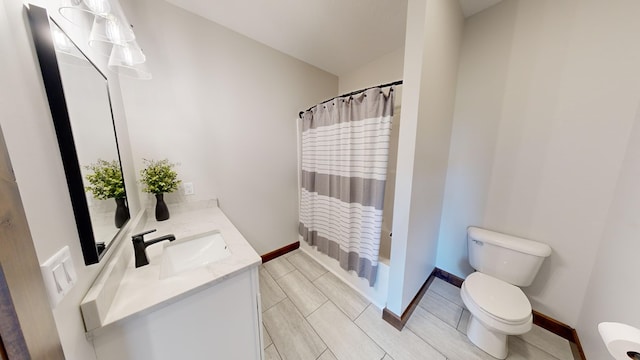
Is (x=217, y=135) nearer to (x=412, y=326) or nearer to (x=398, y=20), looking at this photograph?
(x=398, y=20)

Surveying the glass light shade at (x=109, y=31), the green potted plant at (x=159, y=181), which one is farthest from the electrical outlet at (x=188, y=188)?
the glass light shade at (x=109, y=31)

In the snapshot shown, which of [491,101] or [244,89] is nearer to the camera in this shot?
[491,101]

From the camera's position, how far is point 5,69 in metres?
0.41

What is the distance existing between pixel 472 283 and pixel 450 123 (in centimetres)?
131

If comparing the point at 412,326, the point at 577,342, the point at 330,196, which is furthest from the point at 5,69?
the point at 577,342

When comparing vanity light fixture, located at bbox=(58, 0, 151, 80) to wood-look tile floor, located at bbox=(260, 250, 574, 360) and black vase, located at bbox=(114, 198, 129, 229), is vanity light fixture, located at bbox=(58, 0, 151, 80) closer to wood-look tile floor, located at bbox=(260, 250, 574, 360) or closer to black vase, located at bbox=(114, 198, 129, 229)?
black vase, located at bbox=(114, 198, 129, 229)

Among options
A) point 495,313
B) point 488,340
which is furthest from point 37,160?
point 488,340

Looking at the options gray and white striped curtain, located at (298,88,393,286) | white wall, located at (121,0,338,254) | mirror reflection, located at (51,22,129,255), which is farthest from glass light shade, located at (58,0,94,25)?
gray and white striped curtain, located at (298,88,393,286)

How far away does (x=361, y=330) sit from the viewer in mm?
1414

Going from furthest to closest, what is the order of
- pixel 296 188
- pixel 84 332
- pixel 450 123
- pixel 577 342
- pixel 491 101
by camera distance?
1. pixel 296 188
2. pixel 450 123
3. pixel 491 101
4. pixel 577 342
5. pixel 84 332

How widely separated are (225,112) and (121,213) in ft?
3.70

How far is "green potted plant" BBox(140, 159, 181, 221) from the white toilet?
2.32 metres

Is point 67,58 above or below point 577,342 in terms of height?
above

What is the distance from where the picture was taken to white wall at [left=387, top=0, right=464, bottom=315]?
1.12 m
